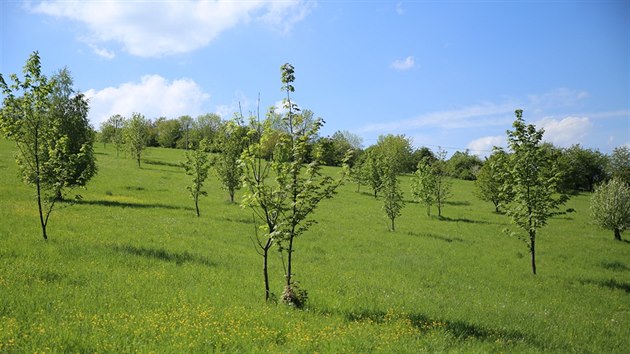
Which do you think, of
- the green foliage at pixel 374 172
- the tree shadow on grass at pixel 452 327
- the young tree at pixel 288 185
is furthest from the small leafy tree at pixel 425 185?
the young tree at pixel 288 185

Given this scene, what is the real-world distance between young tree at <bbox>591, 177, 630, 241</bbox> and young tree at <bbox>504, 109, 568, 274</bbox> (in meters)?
21.3

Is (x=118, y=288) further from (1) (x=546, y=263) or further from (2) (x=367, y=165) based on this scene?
(2) (x=367, y=165)

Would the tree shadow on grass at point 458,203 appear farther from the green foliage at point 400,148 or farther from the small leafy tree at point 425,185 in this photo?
the green foliage at point 400,148

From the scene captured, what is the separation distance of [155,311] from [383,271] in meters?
11.4

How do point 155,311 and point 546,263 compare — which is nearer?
point 155,311

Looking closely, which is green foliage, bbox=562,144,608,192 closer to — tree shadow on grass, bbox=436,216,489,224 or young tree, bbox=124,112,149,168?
tree shadow on grass, bbox=436,216,489,224

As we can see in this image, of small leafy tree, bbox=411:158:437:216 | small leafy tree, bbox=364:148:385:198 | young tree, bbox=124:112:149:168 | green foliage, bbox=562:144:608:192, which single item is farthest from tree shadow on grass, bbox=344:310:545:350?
green foliage, bbox=562:144:608:192

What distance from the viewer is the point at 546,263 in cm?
2444

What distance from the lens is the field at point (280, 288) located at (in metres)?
8.44

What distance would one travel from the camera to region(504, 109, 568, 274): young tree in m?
19.8

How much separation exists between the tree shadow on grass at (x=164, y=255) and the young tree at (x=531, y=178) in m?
16.1

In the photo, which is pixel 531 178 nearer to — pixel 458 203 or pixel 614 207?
pixel 614 207

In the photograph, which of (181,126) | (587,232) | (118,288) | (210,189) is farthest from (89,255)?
(181,126)

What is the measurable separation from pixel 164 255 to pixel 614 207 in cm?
3963
